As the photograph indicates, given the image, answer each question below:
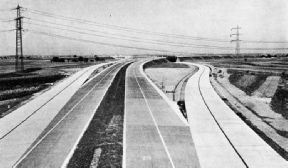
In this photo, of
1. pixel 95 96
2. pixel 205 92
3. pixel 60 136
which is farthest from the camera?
pixel 205 92

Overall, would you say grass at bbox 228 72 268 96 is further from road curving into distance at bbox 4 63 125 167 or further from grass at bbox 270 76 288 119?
road curving into distance at bbox 4 63 125 167

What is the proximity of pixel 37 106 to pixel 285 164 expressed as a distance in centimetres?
2361

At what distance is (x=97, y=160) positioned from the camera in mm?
15891

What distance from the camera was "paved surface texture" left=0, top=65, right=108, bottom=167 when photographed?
16.9 metres

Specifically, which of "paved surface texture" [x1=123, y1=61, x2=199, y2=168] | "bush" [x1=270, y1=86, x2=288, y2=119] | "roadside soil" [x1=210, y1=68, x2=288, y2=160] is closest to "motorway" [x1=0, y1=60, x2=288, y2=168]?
"paved surface texture" [x1=123, y1=61, x2=199, y2=168]

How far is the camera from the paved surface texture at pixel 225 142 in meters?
15.5

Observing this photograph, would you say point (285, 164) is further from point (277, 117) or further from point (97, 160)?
point (277, 117)

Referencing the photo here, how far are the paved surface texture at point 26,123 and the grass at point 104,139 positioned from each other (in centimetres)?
365

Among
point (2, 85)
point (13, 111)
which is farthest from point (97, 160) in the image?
point (2, 85)

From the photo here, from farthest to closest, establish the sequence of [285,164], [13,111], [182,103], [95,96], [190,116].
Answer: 1. [95,96]
2. [182,103]
3. [13,111]
4. [190,116]
5. [285,164]

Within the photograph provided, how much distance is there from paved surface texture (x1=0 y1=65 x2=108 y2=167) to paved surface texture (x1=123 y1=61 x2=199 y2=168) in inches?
264

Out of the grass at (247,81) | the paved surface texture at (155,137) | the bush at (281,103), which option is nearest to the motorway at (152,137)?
the paved surface texture at (155,137)

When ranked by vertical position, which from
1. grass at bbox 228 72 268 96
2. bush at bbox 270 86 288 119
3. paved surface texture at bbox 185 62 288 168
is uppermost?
grass at bbox 228 72 268 96

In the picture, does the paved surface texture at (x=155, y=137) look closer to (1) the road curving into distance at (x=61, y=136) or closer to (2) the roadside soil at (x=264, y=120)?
(1) the road curving into distance at (x=61, y=136)
